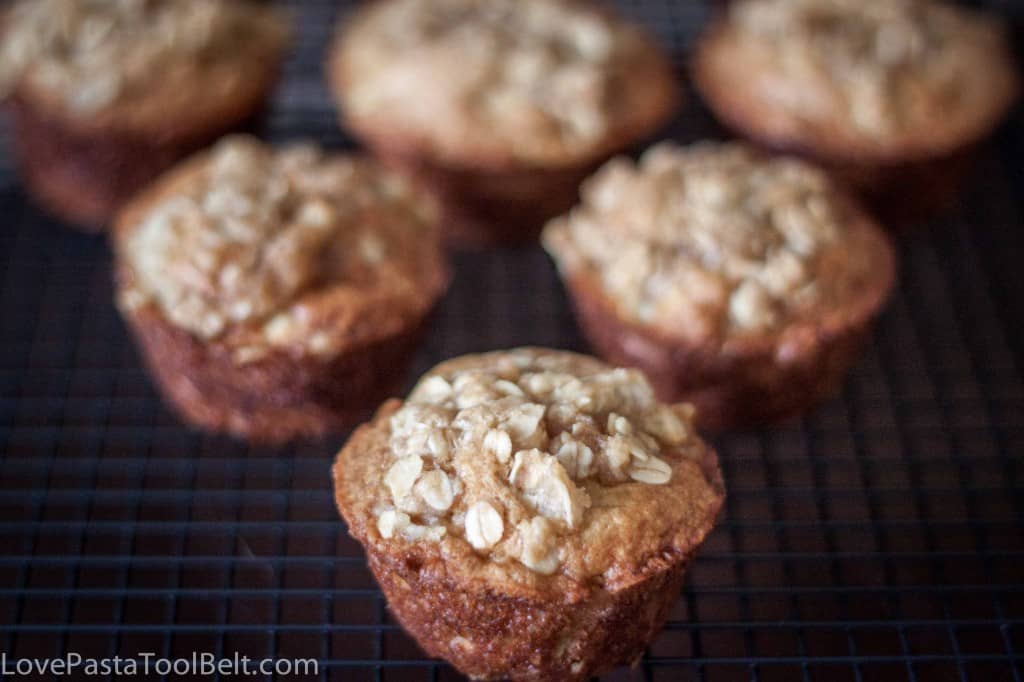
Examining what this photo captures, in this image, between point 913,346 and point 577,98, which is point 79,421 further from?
point 913,346

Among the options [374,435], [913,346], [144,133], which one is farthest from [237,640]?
[913,346]

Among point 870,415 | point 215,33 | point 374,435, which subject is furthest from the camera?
point 215,33

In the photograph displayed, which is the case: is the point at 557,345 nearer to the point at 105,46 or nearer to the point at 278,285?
the point at 278,285

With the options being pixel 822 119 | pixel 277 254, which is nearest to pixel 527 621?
pixel 277 254

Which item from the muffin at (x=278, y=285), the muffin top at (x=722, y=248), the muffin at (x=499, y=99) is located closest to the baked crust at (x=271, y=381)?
the muffin at (x=278, y=285)

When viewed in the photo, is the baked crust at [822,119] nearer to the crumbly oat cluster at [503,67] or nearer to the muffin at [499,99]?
the muffin at [499,99]

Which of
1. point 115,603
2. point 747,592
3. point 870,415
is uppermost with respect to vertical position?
point 747,592
